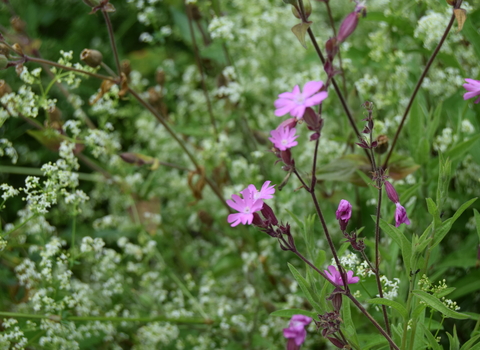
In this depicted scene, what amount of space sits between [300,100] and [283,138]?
5 cm

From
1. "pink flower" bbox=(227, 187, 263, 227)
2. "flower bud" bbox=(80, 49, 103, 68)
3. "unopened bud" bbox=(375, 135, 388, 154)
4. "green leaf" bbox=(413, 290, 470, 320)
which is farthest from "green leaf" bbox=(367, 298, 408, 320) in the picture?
"flower bud" bbox=(80, 49, 103, 68)

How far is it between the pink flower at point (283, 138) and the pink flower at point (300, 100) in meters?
0.03

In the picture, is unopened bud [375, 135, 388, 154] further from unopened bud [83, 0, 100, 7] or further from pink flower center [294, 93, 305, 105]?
unopened bud [83, 0, 100, 7]

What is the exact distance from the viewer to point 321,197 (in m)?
0.82

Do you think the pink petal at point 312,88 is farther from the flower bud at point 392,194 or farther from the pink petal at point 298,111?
the flower bud at point 392,194

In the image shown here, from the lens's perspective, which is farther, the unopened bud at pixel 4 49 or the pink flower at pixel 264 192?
the unopened bud at pixel 4 49

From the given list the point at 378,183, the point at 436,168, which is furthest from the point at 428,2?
the point at 378,183

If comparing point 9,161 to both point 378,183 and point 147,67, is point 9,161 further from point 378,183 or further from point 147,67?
point 378,183

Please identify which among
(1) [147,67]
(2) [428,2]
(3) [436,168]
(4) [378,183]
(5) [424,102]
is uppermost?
(1) [147,67]

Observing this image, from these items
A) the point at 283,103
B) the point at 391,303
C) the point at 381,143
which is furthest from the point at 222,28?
the point at 391,303

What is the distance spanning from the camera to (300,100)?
429 mm

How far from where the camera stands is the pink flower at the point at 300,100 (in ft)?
1.35

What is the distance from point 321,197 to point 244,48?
1.37ft

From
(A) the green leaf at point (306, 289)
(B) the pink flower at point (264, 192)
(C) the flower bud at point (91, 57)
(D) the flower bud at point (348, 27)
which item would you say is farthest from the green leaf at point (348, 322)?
(C) the flower bud at point (91, 57)
